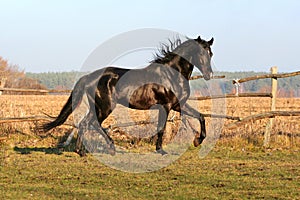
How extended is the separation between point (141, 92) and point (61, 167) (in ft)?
6.49

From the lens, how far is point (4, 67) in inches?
3024

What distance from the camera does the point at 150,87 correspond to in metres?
8.17

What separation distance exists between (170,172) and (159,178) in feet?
1.54

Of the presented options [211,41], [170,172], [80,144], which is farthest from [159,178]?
[211,41]

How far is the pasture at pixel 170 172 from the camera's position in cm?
541

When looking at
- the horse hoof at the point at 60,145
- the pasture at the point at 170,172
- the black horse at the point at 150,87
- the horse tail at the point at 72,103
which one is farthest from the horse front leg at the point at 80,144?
the horse hoof at the point at 60,145

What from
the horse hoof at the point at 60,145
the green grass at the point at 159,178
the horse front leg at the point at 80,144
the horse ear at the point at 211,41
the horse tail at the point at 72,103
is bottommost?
the green grass at the point at 159,178

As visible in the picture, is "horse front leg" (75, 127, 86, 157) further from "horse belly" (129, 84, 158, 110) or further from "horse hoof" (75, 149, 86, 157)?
"horse belly" (129, 84, 158, 110)

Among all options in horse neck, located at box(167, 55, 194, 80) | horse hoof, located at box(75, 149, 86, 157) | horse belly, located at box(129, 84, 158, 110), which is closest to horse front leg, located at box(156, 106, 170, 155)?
horse belly, located at box(129, 84, 158, 110)

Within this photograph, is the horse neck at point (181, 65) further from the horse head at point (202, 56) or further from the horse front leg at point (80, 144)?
the horse front leg at point (80, 144)

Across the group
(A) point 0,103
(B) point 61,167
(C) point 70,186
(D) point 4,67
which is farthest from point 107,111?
(D) point 4,67

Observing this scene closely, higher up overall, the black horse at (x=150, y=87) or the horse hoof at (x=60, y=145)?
the black horse at (x=150, y=87)

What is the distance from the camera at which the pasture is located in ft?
17.8

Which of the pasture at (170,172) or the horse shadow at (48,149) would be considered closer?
the pasture at (170,172)
